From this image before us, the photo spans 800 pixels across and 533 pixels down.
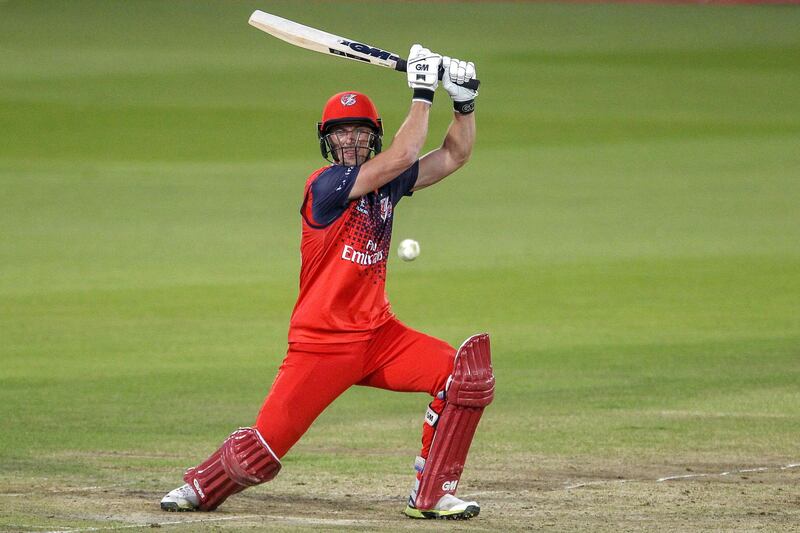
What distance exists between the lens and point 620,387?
1141 centimetres

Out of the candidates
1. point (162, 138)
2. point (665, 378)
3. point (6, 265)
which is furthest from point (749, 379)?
point (162, 138)

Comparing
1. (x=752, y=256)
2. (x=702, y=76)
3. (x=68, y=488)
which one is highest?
(x=702, y=76)

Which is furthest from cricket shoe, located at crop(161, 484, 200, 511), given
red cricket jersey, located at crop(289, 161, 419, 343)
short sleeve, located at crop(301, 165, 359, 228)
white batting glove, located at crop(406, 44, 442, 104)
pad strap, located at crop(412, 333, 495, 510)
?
white batting glove, located at crop(406, 44, 442, 104)

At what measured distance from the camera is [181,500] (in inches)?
274

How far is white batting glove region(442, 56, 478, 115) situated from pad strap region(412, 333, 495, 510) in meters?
1.14

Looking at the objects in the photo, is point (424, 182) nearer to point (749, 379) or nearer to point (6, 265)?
point (749, 379)

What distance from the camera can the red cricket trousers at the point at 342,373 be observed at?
6.85 metres

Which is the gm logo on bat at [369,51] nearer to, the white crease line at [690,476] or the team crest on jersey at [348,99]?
the team crest on jersey at [348,99]

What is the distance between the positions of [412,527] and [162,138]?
2649 cm

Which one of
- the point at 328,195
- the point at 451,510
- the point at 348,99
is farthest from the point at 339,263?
the point at 451,510

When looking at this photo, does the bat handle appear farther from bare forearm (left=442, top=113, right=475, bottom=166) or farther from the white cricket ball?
the white cricket ball

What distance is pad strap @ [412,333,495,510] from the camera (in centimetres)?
693

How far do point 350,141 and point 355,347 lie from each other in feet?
3.10

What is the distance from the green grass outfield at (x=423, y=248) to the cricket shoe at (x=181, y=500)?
0.52 ft
